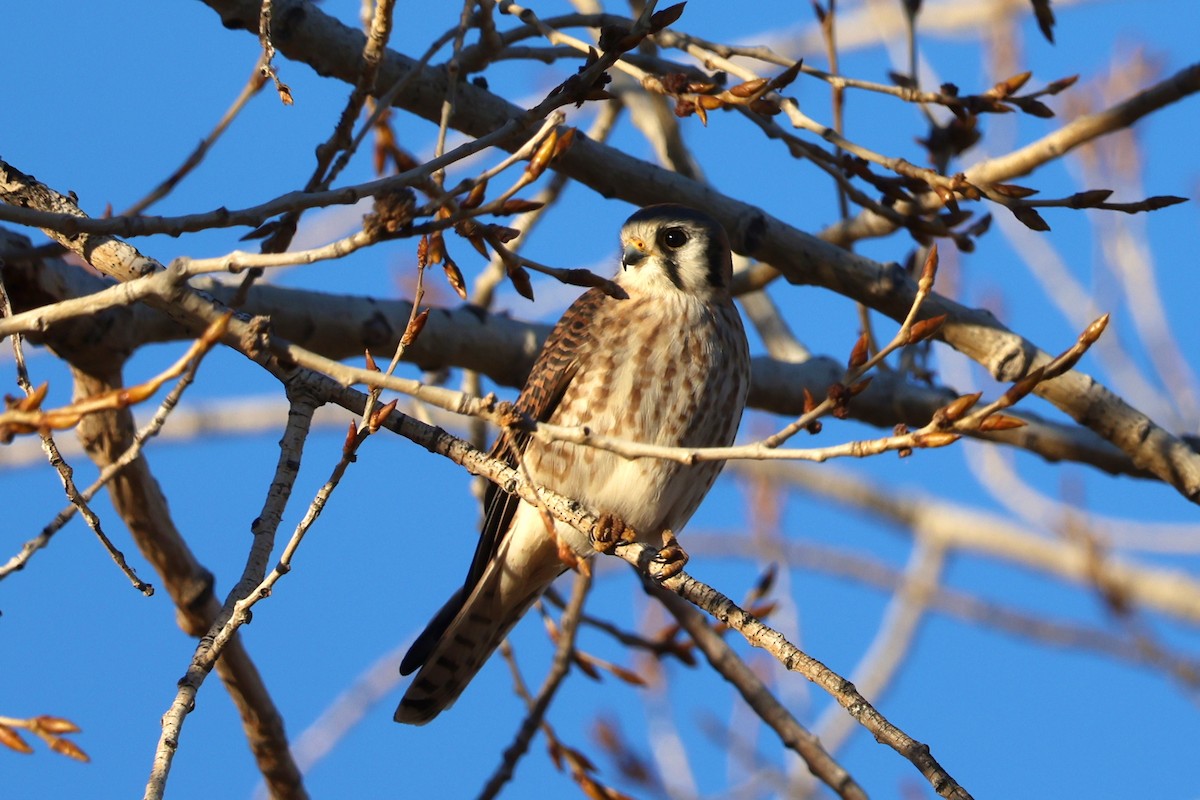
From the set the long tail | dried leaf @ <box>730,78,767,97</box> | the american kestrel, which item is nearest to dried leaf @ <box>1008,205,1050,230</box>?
dried leaf @ <box>730,78,767,97</box>

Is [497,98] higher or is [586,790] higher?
[497,98]

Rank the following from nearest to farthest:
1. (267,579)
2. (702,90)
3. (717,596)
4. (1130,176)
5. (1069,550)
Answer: (267,579)
(717,596)
(702,90)
(1130,176)
(1069,550)

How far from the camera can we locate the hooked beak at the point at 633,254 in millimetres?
4219

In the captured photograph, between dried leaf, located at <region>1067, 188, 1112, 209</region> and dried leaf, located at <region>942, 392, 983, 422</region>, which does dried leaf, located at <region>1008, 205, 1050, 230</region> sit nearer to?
dried leaf, located at <region>1067, 188, 1112, 209</region>

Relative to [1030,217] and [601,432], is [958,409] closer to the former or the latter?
[1030,217]

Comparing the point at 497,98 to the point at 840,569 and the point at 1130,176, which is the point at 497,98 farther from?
the point at 840,569

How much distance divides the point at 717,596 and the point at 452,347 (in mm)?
1793

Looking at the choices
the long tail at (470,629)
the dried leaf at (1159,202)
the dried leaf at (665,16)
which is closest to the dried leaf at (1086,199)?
the dried leaf at (1159,202)

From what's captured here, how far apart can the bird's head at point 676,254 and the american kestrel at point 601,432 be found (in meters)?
0.02

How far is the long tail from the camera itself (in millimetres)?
3898

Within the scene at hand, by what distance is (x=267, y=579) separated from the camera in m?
2.27

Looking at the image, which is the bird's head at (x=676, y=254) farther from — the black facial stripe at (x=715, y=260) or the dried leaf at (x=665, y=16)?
the dried leaf at (x=665, y=16)

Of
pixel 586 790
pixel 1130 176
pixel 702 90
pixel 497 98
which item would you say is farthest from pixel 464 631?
pixel 1130 176

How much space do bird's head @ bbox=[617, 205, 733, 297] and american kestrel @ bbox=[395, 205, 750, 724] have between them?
0.02m
